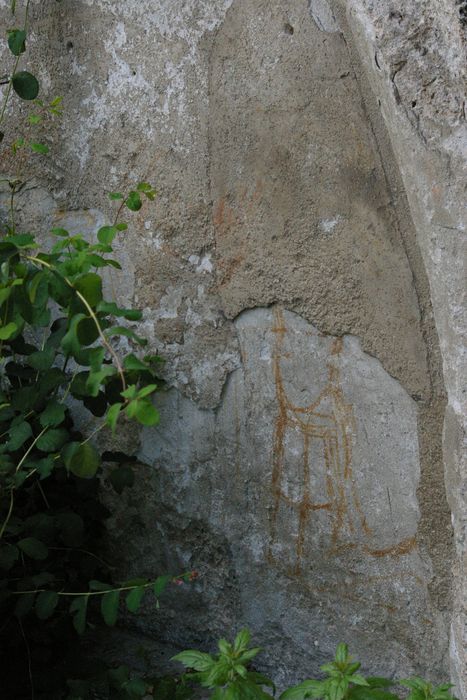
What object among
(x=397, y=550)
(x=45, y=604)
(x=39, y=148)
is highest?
(x=39, y=148)

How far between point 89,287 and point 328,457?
82 cm

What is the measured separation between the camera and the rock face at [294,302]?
6.27ft

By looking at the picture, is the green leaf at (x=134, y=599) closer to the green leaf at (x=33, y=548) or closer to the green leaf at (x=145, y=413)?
the green leaf at (x=33, y=548)

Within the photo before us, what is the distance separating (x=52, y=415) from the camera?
210 cm

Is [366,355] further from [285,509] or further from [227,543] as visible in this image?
[227,543]

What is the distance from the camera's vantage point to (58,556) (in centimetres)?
240

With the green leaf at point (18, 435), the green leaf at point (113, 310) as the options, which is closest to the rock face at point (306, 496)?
the green leaf at point (113, 310)

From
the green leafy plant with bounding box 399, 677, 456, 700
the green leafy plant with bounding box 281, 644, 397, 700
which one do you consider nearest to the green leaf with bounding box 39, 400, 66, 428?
the green leafy plant with bounding box 281, 644, 397, 700

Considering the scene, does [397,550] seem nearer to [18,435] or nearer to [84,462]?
[84,462]

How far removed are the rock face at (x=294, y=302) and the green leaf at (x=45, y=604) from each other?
0.49 m

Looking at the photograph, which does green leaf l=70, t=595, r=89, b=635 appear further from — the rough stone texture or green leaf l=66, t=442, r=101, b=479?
the rough stone texture

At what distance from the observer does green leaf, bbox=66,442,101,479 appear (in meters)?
1.70

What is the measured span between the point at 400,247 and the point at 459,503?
0.61m

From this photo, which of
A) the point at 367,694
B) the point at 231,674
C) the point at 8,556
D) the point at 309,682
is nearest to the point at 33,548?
the point at 8,556
